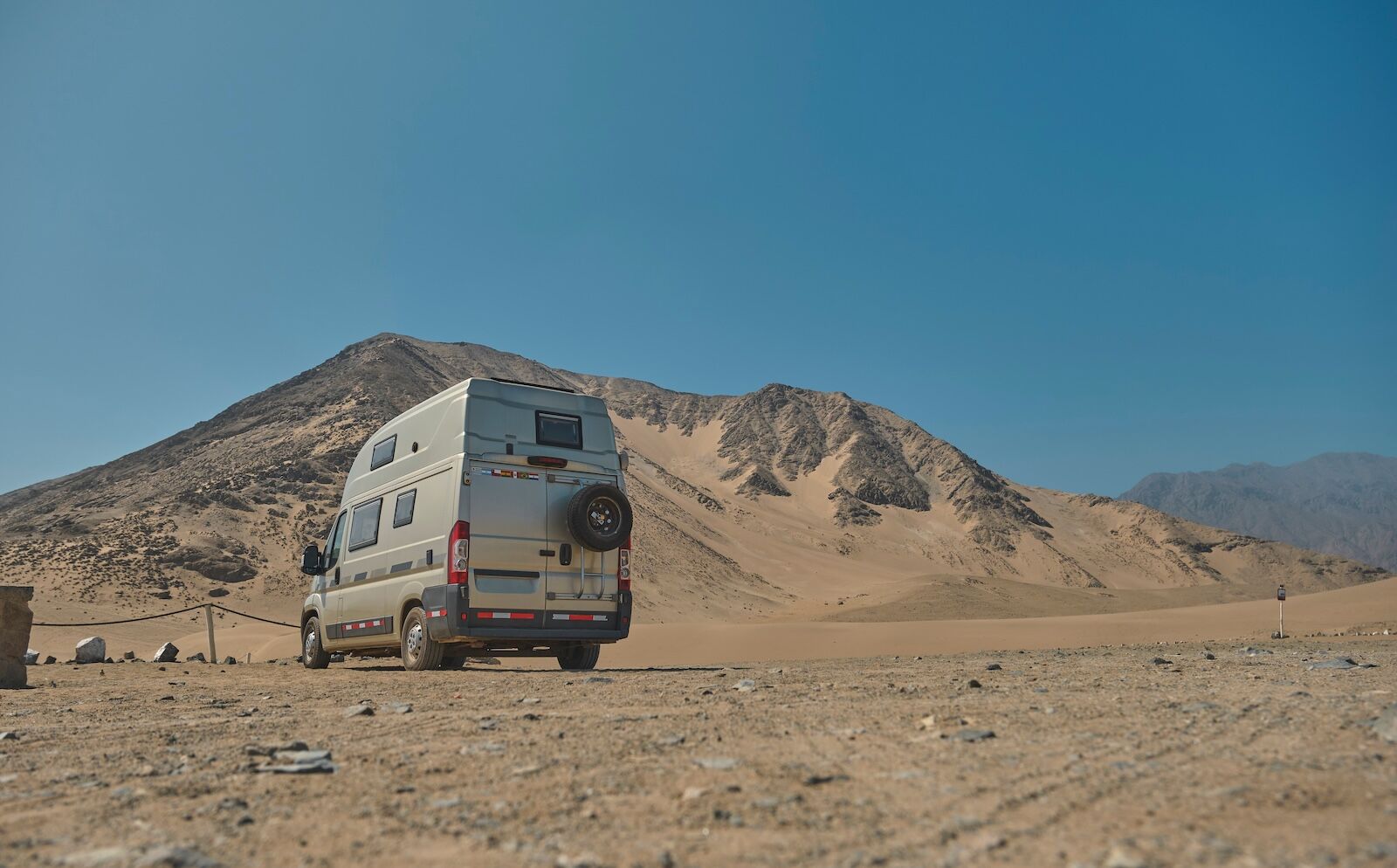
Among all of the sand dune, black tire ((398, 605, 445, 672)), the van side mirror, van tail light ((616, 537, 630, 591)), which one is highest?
the van side mirror

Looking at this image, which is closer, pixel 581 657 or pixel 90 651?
pixel 581 657

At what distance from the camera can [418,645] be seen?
13.1 metres

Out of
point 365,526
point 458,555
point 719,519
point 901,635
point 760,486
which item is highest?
point 760,486

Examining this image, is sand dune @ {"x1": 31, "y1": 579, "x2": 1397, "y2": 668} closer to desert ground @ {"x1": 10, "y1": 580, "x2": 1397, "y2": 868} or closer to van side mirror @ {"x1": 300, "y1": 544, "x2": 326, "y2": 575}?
van side mirror @ {"x1": 300, "y1": 544, "x2": 326, "y2": 575}

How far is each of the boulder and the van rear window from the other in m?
7.12

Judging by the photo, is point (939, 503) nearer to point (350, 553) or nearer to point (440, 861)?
point (350, 553)

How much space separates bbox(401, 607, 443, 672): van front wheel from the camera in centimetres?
1275

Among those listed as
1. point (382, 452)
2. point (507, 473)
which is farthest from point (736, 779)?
point (382, 452)

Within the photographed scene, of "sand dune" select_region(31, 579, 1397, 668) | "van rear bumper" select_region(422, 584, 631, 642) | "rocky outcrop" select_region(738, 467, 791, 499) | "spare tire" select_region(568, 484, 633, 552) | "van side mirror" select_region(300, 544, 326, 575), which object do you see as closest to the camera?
"van rear bumper" select_region(422, 584, 631, 642)

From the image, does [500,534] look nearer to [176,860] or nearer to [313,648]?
[313,648]

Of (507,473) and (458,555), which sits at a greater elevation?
(507,473)

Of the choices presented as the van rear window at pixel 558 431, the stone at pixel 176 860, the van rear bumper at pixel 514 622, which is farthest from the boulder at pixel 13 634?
the stone at pixel 176 860

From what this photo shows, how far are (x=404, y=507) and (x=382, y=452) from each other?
172 cm

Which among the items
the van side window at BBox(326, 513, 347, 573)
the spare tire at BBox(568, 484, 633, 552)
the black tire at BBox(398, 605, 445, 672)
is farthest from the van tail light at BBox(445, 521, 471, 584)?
the van side window at BBox(326, 513, 347, 573)
